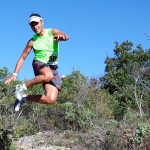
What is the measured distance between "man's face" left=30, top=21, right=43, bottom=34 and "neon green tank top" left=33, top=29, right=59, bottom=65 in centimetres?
13

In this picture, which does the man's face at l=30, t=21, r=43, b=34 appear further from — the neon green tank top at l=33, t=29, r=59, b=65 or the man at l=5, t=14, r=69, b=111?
the neon green tank top at l=33, t=29, r=59, b=65

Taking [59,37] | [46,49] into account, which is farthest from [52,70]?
[59,37]

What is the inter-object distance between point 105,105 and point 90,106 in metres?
0.76

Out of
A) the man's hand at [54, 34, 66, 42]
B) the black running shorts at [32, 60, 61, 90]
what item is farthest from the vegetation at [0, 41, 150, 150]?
the man's hand at [54, 34, 66, 42]

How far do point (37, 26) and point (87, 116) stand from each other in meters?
11.5

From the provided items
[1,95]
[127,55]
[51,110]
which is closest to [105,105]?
[51,110]

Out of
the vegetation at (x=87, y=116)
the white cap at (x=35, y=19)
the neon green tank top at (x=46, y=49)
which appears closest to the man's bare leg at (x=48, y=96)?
the neon green tank top at (x=46, y=49)

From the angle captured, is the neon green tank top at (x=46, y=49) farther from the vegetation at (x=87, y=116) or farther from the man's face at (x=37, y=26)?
the vegetation at (x=87, y=116)

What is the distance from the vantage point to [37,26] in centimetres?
752

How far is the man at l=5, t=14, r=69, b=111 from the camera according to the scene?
7.50 metres

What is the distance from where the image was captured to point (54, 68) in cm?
775

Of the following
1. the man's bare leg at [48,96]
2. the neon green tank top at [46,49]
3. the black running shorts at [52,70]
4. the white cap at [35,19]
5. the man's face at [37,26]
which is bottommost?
the man's bare leg at [48,96]

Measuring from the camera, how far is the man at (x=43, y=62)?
7.50m

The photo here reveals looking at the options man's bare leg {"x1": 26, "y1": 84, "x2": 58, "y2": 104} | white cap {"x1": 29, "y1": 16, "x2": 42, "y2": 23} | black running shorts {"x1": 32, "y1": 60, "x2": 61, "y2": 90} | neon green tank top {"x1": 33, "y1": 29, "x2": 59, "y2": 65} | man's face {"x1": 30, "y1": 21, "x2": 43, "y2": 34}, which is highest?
white cap {"x1": 29, "y1": 16, "x2": 42, "y2": 23}
